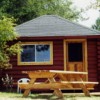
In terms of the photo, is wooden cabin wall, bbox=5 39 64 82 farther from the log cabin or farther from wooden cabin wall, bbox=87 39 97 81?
wooden cabin wall, bbox=87 39 97 81

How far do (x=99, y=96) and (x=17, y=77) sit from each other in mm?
5090

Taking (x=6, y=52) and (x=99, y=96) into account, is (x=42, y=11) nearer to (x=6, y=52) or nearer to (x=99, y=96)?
(x=6, y=52)

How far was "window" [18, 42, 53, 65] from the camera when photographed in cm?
1778

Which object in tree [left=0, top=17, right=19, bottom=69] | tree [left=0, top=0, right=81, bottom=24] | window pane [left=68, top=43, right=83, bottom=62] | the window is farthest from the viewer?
tree [left=0, top=0, right=81, bottom=24]

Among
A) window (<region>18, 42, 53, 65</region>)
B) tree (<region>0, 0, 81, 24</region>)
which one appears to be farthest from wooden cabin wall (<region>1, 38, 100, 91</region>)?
tree (<region>0, 0, 81, 24</region>)

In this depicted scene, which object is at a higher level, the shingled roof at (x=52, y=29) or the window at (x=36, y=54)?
the shingled roof at (x=52, y=29)

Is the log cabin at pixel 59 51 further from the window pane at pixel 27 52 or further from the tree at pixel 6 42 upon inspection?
the tree at pixel 6 42

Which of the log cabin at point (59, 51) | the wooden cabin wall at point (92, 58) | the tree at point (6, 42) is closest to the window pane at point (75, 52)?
the log cabin at point (59, 51)

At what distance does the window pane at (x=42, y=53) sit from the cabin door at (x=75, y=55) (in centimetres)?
92

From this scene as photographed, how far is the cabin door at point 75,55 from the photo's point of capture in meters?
17.8

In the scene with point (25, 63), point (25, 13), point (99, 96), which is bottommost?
point (99, 96)

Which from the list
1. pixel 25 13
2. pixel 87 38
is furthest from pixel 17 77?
pixel 25 13

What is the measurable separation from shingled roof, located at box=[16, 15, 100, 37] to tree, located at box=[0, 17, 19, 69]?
93 cm

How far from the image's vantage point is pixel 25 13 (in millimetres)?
37656
